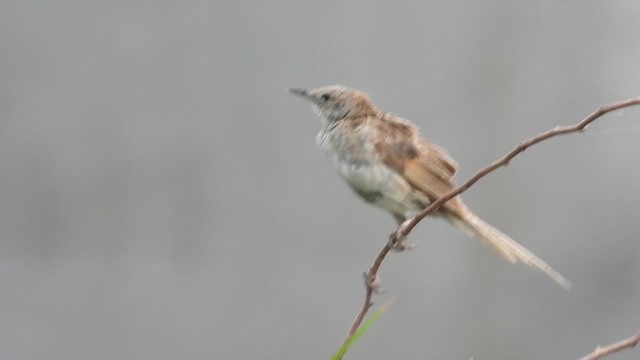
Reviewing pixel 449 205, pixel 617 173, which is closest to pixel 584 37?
pixel 617 173

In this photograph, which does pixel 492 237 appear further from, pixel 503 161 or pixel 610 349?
pixel 610 349

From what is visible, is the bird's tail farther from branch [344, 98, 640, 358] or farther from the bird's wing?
branch [344, 98, 640, 358]

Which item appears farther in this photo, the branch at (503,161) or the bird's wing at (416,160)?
the bird's wing at (416,160)

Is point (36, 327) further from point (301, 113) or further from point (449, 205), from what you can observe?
point (449, 205)

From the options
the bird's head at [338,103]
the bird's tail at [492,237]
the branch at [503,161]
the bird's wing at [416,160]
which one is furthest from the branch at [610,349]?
the bird's head at [338,103]

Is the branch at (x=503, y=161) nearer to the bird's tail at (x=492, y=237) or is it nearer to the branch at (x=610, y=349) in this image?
the branch at (x=610, y=349)

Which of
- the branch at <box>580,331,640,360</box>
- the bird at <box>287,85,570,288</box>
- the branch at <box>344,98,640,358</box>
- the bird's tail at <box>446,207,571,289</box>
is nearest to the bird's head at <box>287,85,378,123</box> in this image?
the bird at <box>287,85,570,288</box>

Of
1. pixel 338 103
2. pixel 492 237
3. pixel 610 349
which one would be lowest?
pixel 492 237

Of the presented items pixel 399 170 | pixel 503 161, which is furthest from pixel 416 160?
pixel 503 161

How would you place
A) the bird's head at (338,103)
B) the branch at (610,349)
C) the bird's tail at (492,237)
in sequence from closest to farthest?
the branch at (610,349) → the bird's tail at (492,237) → the bird's head at (338,103)
